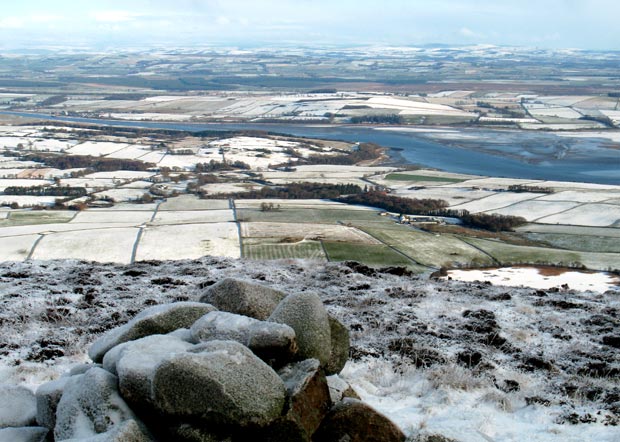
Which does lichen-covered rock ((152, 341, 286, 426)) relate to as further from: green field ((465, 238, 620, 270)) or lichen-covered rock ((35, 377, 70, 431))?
green field ((465, 238, 620, 270))

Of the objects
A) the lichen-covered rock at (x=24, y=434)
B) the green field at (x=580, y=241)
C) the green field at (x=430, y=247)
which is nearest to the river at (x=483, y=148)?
the green field at (x=580, y=241)

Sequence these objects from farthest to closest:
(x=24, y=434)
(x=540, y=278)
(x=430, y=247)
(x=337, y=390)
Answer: (x=430, y=247), (x=540, y=278), (x=337, y=390), (x=24, y=434)

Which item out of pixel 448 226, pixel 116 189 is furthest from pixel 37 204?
pixel 448 226

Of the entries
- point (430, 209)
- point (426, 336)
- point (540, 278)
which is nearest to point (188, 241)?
point (540, 278)

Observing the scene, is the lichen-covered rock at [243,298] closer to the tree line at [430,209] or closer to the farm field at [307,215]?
the farm field at [307,215]

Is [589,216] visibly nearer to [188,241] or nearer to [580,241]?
[580,241]
